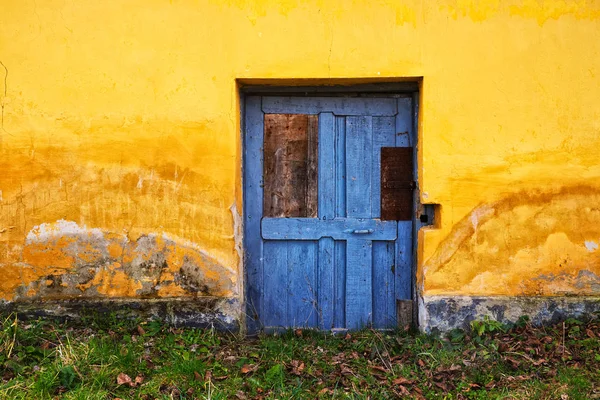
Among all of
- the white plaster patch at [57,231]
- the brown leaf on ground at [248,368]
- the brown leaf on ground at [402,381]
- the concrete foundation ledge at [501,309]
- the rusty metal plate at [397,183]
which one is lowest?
the brown leaf on ground at [402,381]

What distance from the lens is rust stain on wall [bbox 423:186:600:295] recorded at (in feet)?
13.4

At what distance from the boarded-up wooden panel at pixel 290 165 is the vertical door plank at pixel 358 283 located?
1.45 ft

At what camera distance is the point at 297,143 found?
4.38 metres

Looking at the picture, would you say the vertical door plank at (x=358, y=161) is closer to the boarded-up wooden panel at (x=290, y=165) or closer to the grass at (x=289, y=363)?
the boarded-up wooden panel at (x=290, y=165)

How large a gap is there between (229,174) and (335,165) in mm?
883

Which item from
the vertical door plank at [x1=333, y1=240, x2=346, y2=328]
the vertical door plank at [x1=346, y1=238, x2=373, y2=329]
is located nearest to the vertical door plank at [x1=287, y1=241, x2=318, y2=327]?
the vertical door plank at [x1=333, y1=240, x2=346, y2=328]

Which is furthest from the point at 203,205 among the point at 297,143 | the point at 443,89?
the point at 443,89

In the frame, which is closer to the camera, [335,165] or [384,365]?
[384,365]

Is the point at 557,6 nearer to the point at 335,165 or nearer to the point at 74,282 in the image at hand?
the point at 335,165

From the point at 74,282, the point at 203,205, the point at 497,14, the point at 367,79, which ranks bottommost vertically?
the point at 74,282

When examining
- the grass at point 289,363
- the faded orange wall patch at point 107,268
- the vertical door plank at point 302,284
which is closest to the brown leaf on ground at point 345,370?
the grass at point 289,363

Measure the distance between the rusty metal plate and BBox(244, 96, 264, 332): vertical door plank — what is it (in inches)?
39.5

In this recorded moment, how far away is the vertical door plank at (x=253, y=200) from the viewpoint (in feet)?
14.3

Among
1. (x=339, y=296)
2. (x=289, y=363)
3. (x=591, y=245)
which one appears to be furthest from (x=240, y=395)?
(x=591, y=245)
